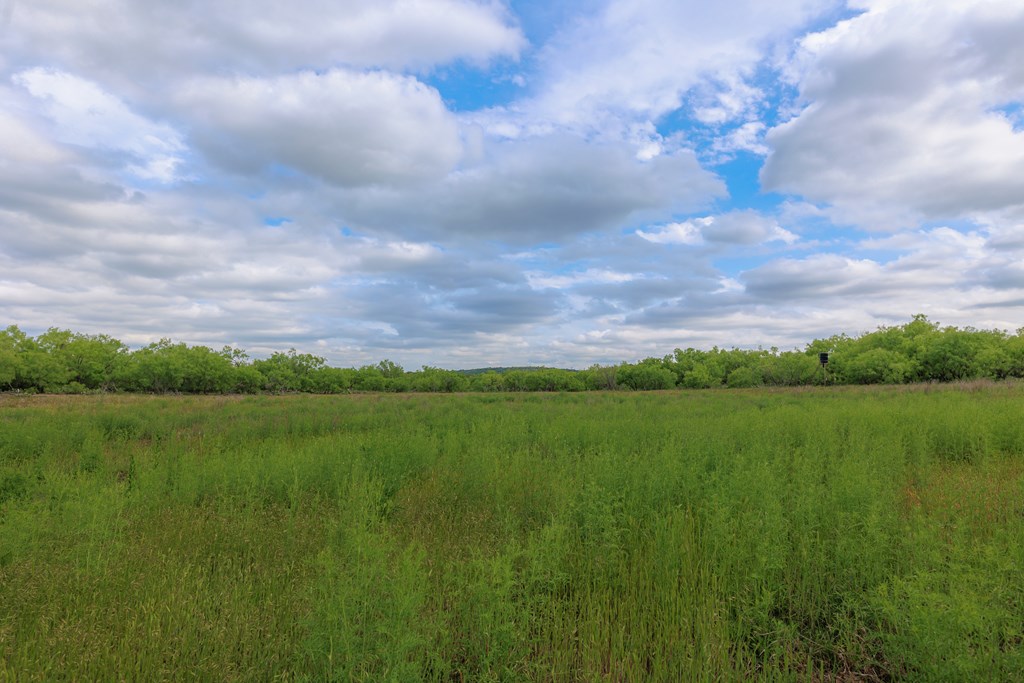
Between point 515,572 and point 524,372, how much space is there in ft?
160

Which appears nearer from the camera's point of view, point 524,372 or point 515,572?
point 515,572

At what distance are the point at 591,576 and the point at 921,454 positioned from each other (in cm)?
795

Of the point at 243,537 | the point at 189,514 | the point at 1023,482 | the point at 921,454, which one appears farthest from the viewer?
the point at 921,454

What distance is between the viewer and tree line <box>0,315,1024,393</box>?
35.3 metres

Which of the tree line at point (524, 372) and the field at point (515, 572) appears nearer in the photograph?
the field at point (515, 572)

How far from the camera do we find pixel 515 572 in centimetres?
404

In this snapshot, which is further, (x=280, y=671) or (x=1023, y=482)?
(x=1023, y=482)

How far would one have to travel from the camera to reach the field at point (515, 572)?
3260 millimetres

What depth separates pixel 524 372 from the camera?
52719 millimetres

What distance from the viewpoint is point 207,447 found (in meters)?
10.8

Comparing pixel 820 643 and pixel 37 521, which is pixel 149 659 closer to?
pixel 37 521

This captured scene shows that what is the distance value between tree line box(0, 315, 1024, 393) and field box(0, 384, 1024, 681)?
35.0 meters

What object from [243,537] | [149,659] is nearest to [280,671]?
[149,659]

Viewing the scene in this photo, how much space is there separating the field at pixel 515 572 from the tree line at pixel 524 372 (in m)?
35.0
